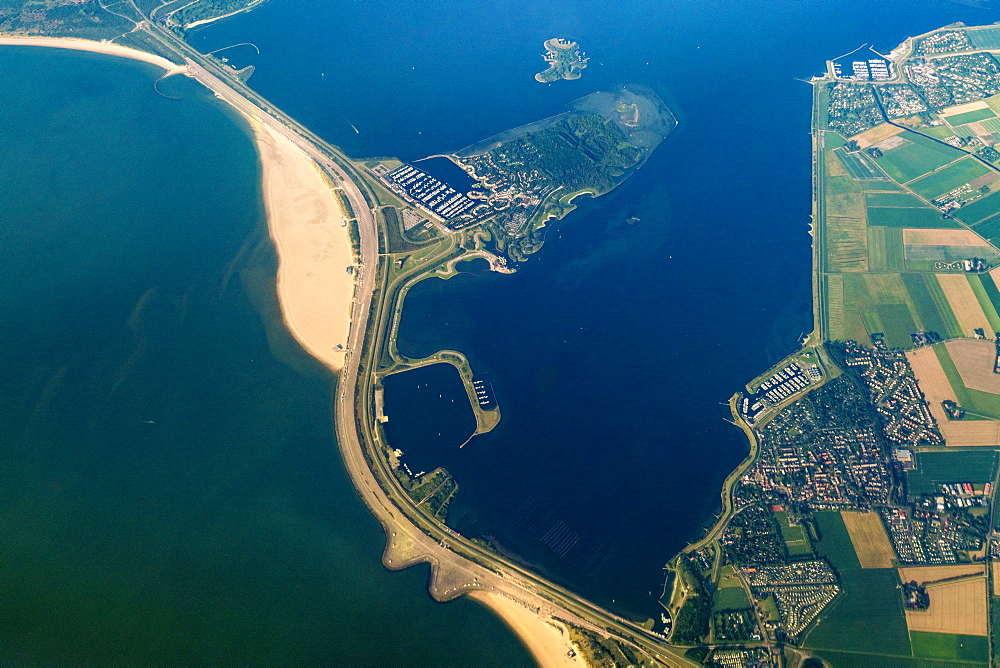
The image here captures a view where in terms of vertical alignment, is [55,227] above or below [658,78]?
below

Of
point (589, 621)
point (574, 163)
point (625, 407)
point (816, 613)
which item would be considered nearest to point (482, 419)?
point (625, 407)

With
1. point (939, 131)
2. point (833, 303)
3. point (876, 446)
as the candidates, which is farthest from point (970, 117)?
point (876, 446)

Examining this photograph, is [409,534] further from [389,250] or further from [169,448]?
[389,250]

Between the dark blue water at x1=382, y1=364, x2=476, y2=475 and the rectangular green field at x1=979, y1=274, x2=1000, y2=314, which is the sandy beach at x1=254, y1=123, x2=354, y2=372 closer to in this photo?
the dark blue water at x1=382, y1=364, x2=476, y2=475

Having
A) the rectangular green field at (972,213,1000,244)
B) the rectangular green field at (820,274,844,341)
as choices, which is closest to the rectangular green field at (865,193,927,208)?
the rectangular green field at (972,213,1000,244)

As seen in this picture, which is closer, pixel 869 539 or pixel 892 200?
pixel 869 539

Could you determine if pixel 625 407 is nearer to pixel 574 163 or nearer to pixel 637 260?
pixel 637 260
